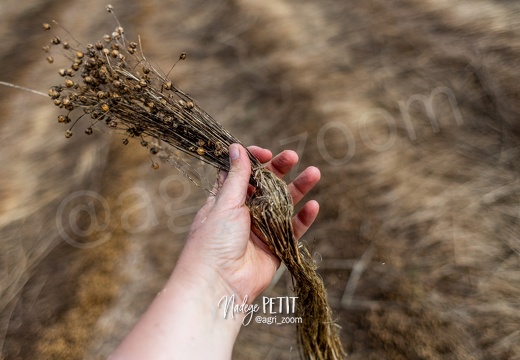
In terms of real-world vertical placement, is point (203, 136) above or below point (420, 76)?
below

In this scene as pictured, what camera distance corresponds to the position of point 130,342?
4.09 feet

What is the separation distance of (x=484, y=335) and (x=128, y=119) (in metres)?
1.52

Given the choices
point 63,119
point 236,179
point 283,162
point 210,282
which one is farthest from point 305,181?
point 63,119

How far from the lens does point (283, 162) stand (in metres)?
1.86

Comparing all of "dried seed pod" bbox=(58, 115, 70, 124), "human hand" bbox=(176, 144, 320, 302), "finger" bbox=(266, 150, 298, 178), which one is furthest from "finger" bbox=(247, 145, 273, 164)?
"dried seed pod" bbox=(58, 115, 70, 124)

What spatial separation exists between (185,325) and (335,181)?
1195 millimetres

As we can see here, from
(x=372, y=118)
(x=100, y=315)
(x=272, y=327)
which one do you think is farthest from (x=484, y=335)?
(x=100, y=315)

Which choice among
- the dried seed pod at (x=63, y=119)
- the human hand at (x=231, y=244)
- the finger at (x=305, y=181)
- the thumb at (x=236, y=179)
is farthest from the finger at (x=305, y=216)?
the dried seed pod at (x=63, y=119)

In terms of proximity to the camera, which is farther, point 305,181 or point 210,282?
point 305,181

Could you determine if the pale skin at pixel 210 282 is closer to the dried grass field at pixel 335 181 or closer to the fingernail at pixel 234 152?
the fingernail at pixel 234 152

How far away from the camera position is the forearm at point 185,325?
123 cm

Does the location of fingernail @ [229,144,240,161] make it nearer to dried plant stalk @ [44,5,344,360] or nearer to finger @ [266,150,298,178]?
dried plant stalk @ [44,5,344,360]

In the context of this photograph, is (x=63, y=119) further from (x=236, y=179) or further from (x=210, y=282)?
(x=210, y=282)

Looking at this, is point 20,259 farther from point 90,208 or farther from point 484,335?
point 484,335
